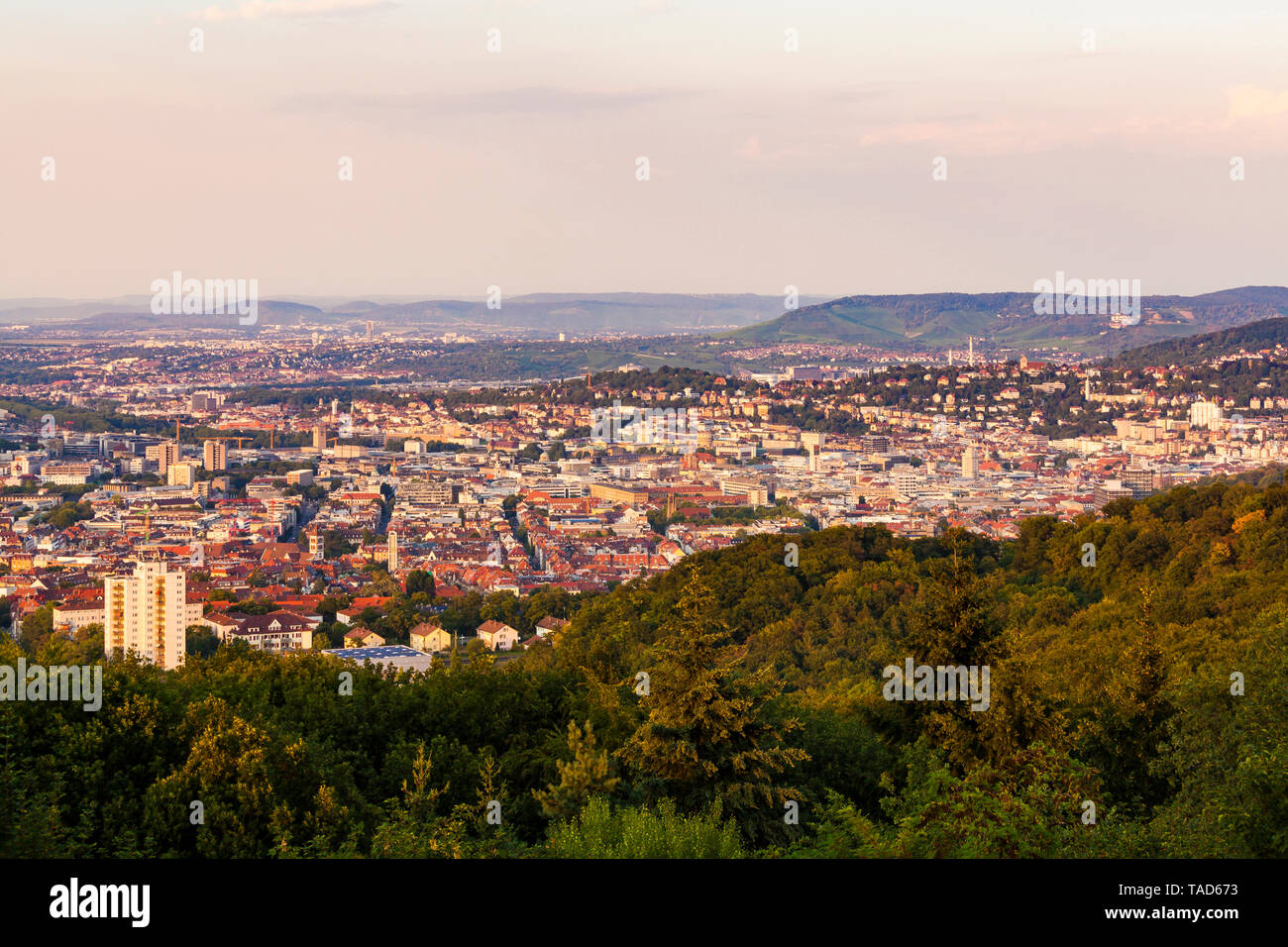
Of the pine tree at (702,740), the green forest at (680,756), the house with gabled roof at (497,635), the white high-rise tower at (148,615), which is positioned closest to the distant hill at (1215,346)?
the house with gabled roof at (497,635)

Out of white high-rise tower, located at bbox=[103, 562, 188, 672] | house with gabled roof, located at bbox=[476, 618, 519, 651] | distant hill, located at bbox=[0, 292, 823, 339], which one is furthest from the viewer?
distant hill, located at bbox=[0, 292, 823, 339]

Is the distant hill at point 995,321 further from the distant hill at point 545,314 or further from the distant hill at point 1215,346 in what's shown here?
the distant hill at point 1215,346

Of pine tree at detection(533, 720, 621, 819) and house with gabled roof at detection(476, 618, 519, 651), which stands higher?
pine tree at detection(533, 720, 621, 819)

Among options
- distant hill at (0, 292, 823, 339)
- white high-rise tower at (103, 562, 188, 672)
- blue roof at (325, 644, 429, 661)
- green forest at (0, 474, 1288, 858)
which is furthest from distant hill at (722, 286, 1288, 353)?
green forest at (0, 474, 1288, 858)

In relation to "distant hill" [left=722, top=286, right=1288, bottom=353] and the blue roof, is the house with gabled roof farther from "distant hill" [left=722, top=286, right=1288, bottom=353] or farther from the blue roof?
"distant hill" [left=722, top=286, right=1288, bottom=353]

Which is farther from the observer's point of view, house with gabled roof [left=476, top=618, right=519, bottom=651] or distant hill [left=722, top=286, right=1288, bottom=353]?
distant hill [left=722, top=286, right=1288, bottom=353]
